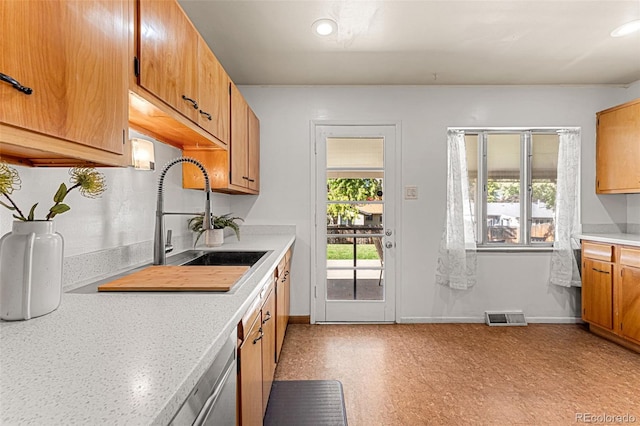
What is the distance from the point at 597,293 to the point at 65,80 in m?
4.08

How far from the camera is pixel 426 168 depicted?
3443mm

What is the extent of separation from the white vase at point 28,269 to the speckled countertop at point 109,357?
0.12 feet

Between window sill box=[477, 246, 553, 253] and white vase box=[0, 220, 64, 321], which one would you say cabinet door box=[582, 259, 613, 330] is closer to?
window sill box=[477, 246, 553, 253]

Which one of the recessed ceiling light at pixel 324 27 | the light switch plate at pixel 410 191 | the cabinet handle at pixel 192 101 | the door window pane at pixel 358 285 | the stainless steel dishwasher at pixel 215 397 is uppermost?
the recessed ceiling light at pixel 324 27

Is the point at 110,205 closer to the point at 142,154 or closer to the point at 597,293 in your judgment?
the point at 142,154

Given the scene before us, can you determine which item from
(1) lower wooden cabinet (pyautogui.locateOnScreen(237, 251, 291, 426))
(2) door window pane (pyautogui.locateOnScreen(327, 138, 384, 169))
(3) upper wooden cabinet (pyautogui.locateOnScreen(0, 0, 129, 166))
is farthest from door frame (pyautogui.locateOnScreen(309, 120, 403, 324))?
(3) upper wooden cabinet (pyautogui.locateOnScreen(0, 0, 129, 166))

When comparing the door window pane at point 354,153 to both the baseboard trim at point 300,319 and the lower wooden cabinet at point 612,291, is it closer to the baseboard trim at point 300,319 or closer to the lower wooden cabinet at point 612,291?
the baseboard trim at point 300,319

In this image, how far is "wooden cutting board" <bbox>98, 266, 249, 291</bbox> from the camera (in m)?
Answer: 1.22

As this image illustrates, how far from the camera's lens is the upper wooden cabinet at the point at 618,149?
2988mm

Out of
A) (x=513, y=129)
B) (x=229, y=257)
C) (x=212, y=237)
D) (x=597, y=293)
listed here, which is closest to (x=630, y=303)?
(x=597, y=293)

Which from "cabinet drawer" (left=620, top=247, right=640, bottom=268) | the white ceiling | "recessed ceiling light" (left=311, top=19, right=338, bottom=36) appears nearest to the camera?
the white ceiling

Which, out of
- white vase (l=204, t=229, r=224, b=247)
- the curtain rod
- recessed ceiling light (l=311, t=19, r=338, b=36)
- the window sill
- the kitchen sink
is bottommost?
the window sill

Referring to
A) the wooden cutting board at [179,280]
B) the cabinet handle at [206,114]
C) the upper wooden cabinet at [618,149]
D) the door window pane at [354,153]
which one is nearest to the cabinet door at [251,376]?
the wooden cutting board at [179,280]

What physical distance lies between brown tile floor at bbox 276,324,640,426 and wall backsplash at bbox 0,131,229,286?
1396mm
